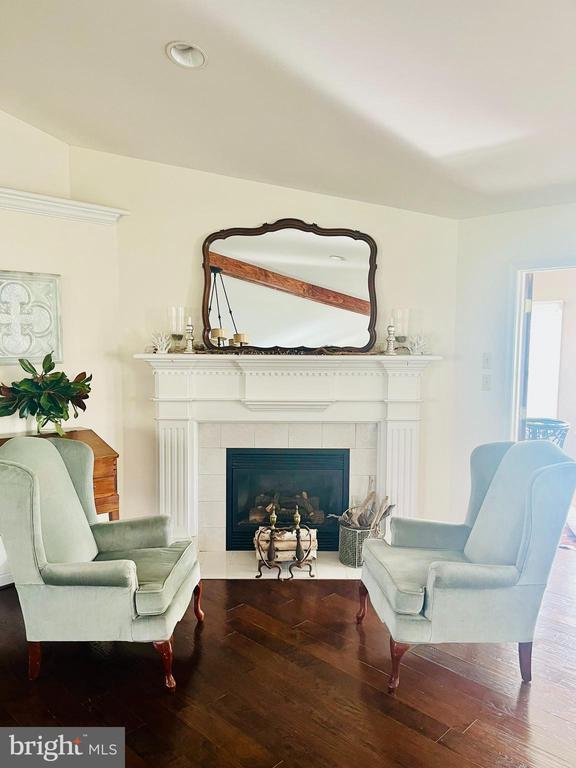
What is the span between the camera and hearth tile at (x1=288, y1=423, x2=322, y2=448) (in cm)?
393

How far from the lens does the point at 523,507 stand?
237 centimetres

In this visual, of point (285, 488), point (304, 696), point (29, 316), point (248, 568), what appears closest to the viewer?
point (304, 696)

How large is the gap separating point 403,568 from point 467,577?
33cm

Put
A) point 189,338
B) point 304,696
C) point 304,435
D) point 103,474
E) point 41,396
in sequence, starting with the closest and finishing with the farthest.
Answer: point 304,696, point 41,396, point 103,474, point 189,338, point 304,435

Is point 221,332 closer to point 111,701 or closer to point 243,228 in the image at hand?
point 243,228

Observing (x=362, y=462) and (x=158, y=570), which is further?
(x=362, y=462)

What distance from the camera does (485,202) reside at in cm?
361

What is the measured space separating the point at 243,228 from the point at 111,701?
9.64ft

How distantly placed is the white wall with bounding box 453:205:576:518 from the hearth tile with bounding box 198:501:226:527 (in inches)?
70.1

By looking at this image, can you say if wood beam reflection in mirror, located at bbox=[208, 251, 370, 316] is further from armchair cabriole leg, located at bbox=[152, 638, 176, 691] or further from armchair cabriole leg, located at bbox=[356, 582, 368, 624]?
armchair cabriole leg, located at bbox=[152, 638, 176, 691]

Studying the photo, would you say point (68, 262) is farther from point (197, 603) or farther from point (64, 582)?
point (197, 603)

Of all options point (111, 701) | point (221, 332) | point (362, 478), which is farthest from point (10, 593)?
point (362, 478)

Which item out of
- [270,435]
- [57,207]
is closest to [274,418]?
[270,435]

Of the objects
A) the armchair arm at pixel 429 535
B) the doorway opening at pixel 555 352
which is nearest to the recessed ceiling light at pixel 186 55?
the armchair arm at pixel 429 535
